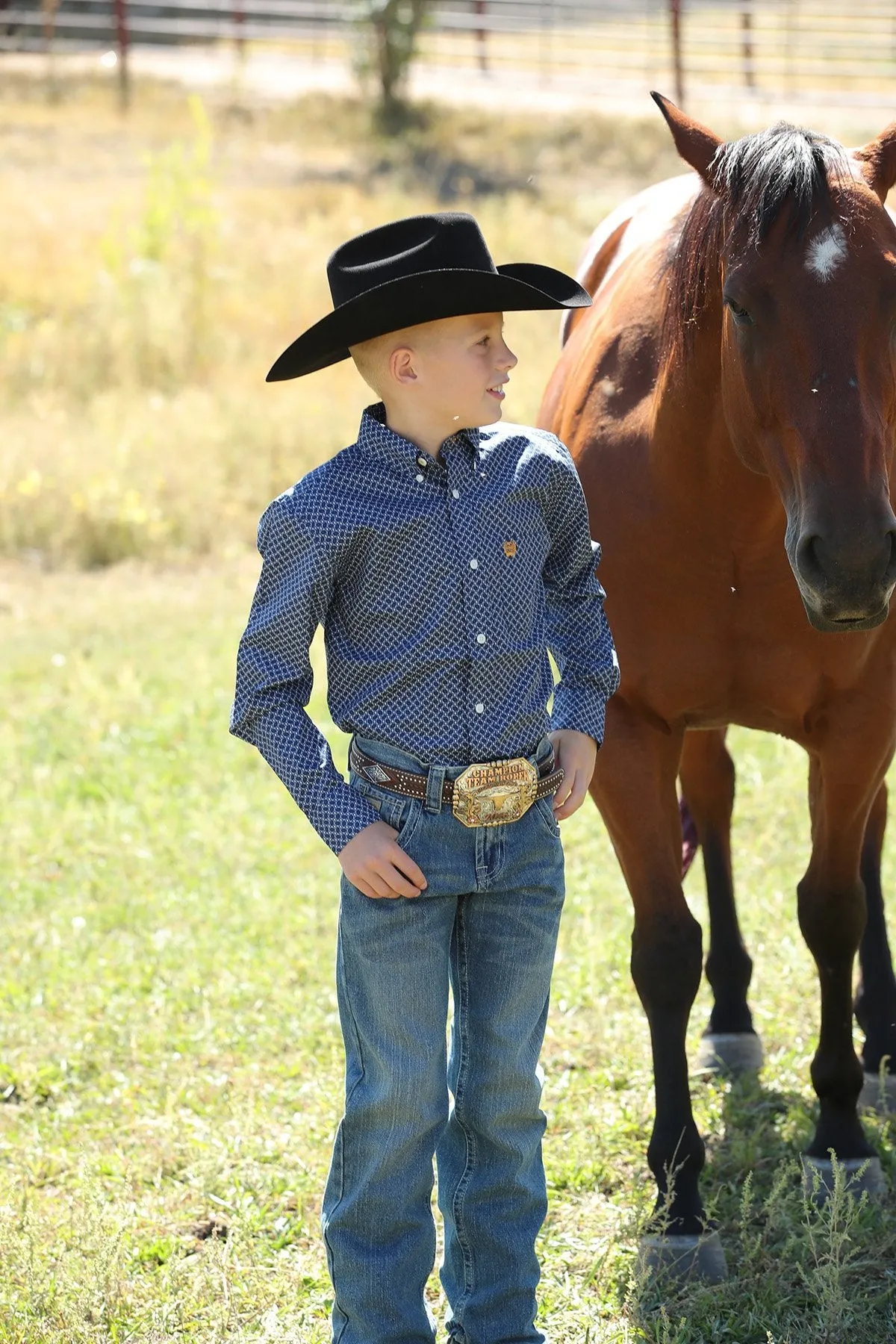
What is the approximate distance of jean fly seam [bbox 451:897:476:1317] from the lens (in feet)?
7.76

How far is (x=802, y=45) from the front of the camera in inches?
909

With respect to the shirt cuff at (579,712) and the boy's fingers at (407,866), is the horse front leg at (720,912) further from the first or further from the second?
the boy's fingers at (407,866)

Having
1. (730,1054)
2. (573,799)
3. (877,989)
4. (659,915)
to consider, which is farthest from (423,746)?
(877,989)

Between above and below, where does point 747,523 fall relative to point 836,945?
above

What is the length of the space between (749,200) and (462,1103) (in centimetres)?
154

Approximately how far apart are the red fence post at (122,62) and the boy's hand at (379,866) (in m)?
22.6

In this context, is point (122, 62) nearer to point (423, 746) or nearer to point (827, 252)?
point (827, 252)

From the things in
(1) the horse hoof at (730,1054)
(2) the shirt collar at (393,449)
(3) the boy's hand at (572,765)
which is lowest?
(1) the horse hoof at (730,1054)

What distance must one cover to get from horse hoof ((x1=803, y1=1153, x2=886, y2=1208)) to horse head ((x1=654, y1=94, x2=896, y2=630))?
1371 millimetres

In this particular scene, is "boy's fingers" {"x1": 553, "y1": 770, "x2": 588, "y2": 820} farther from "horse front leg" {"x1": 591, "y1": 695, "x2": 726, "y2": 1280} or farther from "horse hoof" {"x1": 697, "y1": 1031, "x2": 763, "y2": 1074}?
"horse hoof" {"x1": 697, "y1": 1031, "x2": 763, "y2": 1074}

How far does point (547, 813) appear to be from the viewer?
7.78 feet

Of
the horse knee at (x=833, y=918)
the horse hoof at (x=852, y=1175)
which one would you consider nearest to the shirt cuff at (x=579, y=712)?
the horse knee at (x=833, y=918)

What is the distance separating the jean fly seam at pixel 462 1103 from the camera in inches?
93.1

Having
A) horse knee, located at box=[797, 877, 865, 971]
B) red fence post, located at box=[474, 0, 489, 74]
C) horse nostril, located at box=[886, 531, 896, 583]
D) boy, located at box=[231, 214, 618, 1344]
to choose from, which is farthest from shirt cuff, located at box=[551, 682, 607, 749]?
red fence post, located at box=[474, 0, 489, 74]
